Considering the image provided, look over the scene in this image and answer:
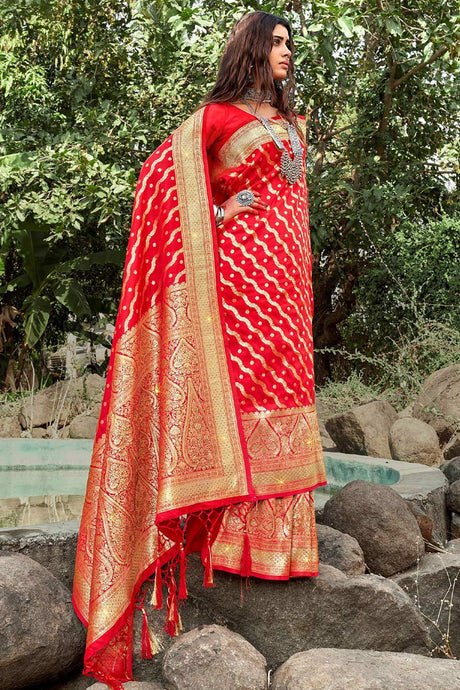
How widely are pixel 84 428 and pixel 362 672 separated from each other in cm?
440

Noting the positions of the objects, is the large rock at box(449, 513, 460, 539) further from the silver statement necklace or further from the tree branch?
the tree branch

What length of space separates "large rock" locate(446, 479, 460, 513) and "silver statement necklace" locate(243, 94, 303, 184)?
1619mm

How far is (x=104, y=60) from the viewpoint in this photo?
8031 millimetres

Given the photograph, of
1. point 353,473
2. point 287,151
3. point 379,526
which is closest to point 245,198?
point 287,151

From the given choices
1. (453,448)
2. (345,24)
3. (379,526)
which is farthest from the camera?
(345,24)

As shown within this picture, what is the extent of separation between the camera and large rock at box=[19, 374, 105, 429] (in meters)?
7.05

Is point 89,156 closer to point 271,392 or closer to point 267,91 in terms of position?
point 267,91

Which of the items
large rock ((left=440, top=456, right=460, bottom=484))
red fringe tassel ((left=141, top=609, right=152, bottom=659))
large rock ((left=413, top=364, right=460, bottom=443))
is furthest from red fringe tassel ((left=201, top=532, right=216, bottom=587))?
large rock ((left=413, top=364, right=460, bottom=443))

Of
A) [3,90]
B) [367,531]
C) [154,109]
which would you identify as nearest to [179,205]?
[367,531]

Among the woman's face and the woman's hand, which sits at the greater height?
the woman's face

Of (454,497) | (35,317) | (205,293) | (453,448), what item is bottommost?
(454,497)

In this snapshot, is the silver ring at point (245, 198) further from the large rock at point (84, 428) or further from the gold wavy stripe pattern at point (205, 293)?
the large rock at point (84, 428)

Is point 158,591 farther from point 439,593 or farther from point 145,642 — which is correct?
point 439,593

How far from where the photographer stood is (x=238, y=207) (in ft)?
8.06
